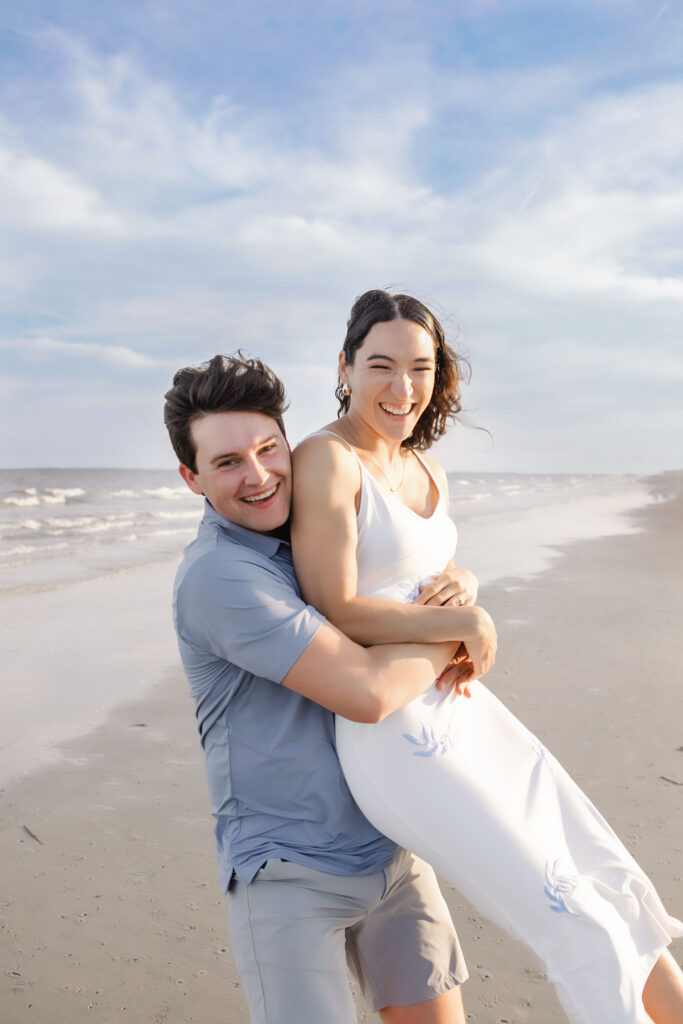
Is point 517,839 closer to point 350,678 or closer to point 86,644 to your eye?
point 350,678

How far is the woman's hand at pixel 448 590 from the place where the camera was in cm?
221

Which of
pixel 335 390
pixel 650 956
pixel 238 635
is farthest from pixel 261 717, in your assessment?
pixel 335 390

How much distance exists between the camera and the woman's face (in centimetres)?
248

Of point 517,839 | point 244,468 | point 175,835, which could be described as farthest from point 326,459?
point 175,835

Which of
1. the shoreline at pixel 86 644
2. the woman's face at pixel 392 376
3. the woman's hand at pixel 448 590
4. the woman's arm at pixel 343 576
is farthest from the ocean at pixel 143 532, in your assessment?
the woman's arm at pixel 343 576

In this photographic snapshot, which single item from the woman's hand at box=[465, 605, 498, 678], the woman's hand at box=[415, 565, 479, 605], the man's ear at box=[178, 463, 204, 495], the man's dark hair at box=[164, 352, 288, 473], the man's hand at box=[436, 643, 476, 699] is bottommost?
the man's hand at box=[436, 643, 476, 699]

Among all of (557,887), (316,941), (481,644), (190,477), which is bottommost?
(316,941)

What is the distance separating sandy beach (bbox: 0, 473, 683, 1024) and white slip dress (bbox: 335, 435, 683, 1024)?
123 centimetres

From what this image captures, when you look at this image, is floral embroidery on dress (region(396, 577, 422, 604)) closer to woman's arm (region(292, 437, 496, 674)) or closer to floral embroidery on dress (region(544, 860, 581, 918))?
woman's arm (region(292, 437, 496, 674))

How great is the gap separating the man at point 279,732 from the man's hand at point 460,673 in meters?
0.07

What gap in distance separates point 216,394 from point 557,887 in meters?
1.44

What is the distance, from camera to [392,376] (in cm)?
250

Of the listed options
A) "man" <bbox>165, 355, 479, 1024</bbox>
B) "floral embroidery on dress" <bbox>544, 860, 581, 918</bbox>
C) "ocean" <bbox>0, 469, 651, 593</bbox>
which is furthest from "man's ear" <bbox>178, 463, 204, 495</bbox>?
"ocean" <bbox>0, 469, 651, 593</bbox>

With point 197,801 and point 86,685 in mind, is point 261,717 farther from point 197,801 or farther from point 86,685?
Result: point 86,685
